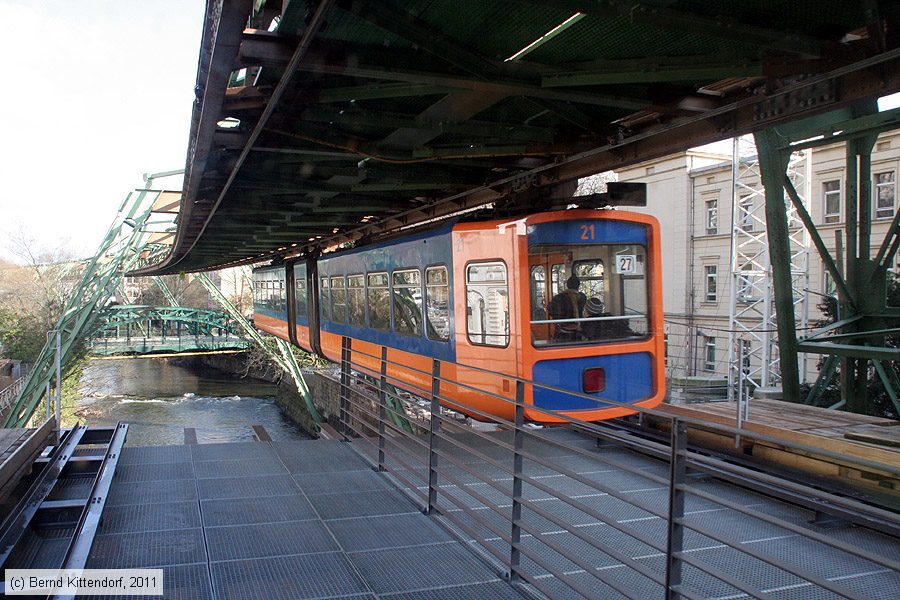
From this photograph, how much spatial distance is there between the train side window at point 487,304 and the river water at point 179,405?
21.6 meters

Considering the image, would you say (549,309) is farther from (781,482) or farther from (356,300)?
(356,300)

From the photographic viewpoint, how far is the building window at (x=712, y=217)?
992 inches

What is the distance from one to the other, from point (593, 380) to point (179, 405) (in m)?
33.6

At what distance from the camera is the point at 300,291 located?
16094mm

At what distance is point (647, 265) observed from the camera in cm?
704

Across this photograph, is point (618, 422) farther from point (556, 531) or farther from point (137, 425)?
point (137, 425)

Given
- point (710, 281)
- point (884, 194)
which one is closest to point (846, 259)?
point (884, 194)

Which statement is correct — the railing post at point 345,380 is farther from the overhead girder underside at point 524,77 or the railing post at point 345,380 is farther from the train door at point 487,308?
the overhead girder underside at point 524,77

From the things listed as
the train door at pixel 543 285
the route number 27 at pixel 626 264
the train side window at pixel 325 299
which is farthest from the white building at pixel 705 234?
the train door at pixel 543 285

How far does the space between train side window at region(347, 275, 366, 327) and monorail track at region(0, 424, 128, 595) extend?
469 centimetres

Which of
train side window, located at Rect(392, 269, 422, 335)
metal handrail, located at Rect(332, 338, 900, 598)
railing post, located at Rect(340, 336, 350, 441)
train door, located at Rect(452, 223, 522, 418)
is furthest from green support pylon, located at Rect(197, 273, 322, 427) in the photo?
metal handrail, located at Rect(332, 338, 900, 598)

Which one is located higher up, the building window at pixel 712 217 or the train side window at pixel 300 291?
the building window at pixel 712 217

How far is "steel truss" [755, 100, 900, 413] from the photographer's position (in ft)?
29.5

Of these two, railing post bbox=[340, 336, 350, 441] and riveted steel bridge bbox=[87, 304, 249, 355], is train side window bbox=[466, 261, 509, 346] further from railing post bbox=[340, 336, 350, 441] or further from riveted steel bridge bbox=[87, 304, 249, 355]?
riveted steel bridge bbox=[87, 304, 249, 355]
